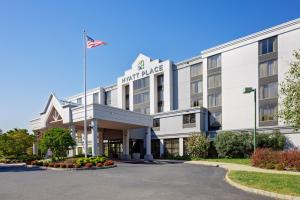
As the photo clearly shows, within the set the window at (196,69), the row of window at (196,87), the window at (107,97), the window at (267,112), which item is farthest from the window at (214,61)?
the window at (107,97)

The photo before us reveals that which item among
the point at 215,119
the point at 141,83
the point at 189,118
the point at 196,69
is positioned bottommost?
the point at 215,119

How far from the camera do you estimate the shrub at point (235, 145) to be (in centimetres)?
3722

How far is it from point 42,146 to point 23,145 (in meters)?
12.6

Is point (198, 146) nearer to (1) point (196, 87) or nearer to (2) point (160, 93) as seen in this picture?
(1) point (196, 87)

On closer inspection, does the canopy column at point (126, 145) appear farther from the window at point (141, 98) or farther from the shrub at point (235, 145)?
the shrub at point (235, 145)

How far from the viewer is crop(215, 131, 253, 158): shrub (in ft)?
122

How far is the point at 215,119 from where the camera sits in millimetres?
43406

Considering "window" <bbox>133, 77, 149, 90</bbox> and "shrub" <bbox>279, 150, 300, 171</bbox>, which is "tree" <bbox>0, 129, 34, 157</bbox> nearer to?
"window" <bbox>133, 77, 149, 90</bbox>

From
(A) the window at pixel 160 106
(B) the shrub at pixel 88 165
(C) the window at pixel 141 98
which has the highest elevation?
(C) the window at pixel 141 98

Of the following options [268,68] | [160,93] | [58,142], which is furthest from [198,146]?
[58,142]

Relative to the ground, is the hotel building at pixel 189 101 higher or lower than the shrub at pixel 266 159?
higher

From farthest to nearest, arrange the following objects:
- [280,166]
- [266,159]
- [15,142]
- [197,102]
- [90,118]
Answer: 1. [197,102]
2. [15,142]
3. [90,118]
4. [266,159]
5. [280,166]

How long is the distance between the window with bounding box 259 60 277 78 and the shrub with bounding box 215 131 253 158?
812cm

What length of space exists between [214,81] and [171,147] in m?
12.2
